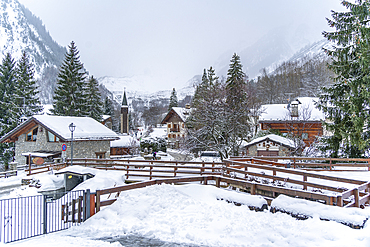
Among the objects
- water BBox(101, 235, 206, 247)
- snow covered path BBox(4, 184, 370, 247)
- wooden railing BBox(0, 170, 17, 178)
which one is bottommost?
wooden railing BBox(0, 170, 17, 178)

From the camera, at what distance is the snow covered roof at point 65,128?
23.9 metres

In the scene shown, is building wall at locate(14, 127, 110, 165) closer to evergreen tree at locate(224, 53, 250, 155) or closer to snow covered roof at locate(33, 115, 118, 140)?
snow covered roof at locate(33, 115, 118, 140)

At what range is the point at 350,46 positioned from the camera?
17531 mm

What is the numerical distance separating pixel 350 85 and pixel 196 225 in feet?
51.5

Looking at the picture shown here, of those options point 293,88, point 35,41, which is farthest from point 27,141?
point 35,41

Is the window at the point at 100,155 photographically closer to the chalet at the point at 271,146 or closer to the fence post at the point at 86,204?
the chalet at the point at 271,146

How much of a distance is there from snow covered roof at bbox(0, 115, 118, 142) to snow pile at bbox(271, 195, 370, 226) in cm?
2082

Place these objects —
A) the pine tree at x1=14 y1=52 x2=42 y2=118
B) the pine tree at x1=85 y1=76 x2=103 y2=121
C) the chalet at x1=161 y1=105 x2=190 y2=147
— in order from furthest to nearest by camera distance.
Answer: the chalet at x1=161 y1=105 x2=190 y2=147 → the pine tree at x1=85 y1=76 x2=103 y2=121 → the pine tree at x1=14 y1=52 x2=42 y2=118

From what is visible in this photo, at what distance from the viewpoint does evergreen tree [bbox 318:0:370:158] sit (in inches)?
645

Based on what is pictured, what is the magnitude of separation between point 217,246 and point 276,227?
1712mm

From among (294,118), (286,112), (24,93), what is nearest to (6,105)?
(24,93)

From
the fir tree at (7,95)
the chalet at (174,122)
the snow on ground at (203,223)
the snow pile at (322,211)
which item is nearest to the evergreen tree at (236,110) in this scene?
the snow on ground at (203,223)

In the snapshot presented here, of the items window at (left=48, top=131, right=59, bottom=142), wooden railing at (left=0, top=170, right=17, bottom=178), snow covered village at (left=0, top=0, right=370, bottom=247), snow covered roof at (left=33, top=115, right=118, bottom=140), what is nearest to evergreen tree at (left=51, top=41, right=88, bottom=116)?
snow covered village at (left=0, top=0, right=370, bottom=247)

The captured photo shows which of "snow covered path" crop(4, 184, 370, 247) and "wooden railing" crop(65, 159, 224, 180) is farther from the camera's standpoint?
"wooden railing" crop(65, 159, 224, 180)
